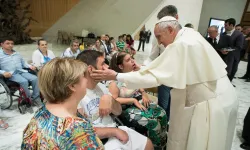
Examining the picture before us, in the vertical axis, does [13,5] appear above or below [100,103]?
above

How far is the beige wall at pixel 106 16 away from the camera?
732cm

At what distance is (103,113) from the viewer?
54.7 inches

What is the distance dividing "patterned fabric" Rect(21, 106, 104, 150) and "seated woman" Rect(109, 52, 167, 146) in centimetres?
87

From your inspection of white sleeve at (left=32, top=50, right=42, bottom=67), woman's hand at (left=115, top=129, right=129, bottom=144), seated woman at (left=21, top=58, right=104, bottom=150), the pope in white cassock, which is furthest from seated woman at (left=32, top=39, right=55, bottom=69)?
seated woman at (left=21, top=58, right=104, bottom=150)

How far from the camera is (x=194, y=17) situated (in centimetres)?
899

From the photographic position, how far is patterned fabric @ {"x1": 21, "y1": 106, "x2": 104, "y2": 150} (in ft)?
2.64

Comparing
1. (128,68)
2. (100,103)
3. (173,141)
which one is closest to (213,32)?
(128,68)

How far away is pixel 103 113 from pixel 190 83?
653 millimetres

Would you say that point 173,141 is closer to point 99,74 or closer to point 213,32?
point 99,74

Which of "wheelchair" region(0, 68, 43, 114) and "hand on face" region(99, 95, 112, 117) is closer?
"hand on face" region(99, 95, 112, 117)

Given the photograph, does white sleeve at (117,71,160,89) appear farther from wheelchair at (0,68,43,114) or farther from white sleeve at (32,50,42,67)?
white sleeve at (32,50,42,67)

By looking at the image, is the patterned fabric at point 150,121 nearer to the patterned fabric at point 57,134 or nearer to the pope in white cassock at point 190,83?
the pope in white cassock at point 190,83

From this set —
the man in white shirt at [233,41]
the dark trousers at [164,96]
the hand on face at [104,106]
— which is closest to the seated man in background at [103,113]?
the hand on face at [104,106]

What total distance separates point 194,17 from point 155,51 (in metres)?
7.50
